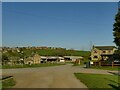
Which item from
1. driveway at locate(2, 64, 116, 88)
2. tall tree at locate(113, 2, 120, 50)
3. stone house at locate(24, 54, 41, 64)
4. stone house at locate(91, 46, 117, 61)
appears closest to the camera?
driveway at locate(2, 64, 116, 88)

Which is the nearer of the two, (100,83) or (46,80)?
(100,83)

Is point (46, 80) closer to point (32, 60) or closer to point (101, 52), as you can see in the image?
point (32, 60)

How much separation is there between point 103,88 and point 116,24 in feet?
82.2

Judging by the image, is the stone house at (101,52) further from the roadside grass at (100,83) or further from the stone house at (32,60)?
the roadside grass at (100,83)

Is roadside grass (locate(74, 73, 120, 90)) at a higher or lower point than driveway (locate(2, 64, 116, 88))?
lower

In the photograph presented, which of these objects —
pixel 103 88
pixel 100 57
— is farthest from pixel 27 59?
pixel 103 88

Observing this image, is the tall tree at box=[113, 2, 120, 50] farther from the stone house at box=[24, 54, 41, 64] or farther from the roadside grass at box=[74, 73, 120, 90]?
the stone house at box=[24, 54, 41, 64]

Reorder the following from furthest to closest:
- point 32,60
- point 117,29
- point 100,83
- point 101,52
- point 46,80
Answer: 1. point 101,52
2. point 32,60
3. point 117,29
4. point 46,80
5. point 100,83

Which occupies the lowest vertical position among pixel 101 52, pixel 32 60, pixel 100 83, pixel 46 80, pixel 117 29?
pixel 100 83

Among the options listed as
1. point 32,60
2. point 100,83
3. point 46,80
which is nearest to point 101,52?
point 32,60

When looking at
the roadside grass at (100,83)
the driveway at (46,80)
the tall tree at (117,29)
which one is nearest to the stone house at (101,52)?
the tall tree at (117,29)

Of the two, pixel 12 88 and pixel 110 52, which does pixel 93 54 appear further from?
pixel 12 88

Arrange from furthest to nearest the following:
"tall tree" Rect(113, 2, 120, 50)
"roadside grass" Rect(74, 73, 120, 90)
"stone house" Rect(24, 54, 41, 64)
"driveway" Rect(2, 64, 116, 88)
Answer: "stone house" Rect(24, 54, 41, 64) → "tall tree" Rect(113, 2, 120, 50) → "driveway" Rect(2, 64, 116, 88) → "roadside grass" Rect(74, 73, 120, 90)

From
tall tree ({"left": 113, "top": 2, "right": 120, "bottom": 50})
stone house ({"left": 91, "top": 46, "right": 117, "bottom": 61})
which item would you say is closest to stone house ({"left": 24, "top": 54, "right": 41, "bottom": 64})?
stone house ({"left": 91, "top": 46, "right": 117, "bottom": 61})
